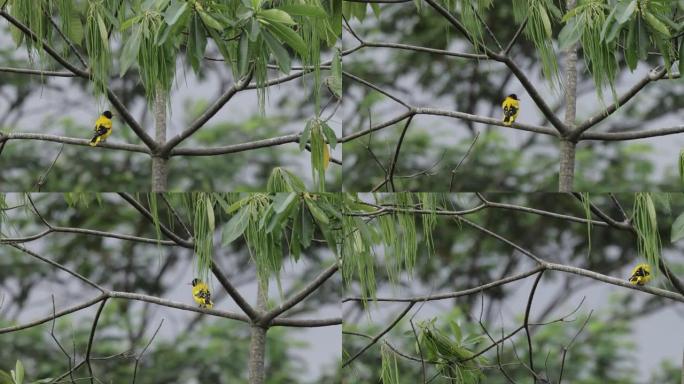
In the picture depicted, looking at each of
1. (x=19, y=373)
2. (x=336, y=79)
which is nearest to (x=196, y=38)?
(x=336, y=79)

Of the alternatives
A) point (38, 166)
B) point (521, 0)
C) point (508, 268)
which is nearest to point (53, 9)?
point (38, 166)

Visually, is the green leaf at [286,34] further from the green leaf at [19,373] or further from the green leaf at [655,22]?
the green leaf at [19,373]

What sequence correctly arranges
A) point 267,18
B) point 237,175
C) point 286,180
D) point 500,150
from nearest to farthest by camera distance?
point 267,18 < point 286,180 < point 500,150 < point 237,175

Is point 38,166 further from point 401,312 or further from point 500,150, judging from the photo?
point 500,150

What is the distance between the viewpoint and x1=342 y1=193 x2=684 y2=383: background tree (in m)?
2.34

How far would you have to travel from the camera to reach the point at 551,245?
7.83ft

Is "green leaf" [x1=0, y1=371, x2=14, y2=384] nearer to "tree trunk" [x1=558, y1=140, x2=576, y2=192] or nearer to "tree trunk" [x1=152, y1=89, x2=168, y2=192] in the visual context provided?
"tree trunk" [x1=152, y1=89, x2=168, y2=192]

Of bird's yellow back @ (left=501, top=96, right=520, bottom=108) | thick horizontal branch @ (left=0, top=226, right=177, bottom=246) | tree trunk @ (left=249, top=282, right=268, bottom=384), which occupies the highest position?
bird's yellow back @ (left=501, top=96, right=520, bottom=108)

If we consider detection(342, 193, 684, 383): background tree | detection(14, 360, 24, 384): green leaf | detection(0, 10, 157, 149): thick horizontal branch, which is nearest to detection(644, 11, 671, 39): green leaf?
detection(342, 193, 684, 383): background tree

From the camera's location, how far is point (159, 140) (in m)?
2.26

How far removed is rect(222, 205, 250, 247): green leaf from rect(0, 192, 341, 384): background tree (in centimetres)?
31

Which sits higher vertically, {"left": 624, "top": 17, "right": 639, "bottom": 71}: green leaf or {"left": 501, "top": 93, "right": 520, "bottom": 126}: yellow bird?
{"left": 624, "top": 17, "right": 639, "bottom": 71}: green leaf

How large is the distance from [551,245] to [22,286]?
1233 millimetres

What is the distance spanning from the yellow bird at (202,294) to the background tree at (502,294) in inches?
12.5
